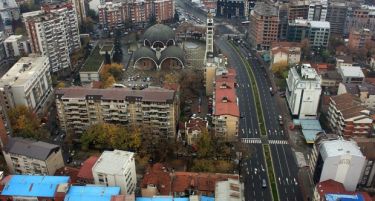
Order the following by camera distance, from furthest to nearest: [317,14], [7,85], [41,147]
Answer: [317,14] → [7,85] → [41,147]

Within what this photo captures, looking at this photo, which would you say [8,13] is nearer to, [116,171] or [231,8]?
[231,8]

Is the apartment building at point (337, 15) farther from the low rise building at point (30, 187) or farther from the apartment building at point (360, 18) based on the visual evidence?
the low rise building at point (30, 187)

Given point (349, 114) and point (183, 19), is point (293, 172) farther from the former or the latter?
point (183, 19)

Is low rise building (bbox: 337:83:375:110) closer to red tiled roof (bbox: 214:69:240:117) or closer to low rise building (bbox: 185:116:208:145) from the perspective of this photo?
red tiled roof (bbox: 214:69:240:117)

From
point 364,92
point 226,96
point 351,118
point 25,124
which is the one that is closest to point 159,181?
point 226,96

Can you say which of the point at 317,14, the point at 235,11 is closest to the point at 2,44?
the point at 235,11

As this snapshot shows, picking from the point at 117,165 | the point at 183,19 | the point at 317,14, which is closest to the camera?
the point at 117,165

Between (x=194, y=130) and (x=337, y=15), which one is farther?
(x=337, y=15)
